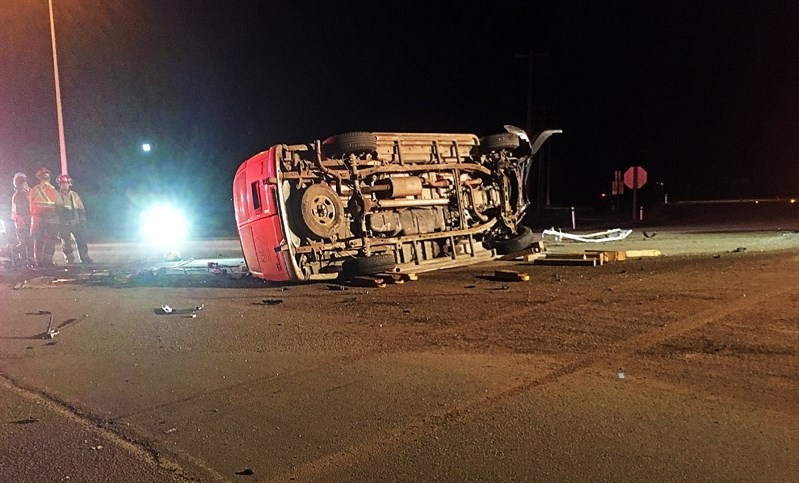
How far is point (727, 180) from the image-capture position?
57.7 m

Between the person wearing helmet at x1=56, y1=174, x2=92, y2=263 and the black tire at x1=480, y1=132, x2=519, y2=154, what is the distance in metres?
9.71

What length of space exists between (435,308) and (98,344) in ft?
12.7

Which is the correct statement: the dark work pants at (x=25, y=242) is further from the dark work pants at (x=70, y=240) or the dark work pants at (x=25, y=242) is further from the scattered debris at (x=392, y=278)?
the scattered debris at (x=392, y=278)

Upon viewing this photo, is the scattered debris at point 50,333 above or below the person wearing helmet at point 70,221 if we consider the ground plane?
below

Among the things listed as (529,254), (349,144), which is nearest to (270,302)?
(349,144)

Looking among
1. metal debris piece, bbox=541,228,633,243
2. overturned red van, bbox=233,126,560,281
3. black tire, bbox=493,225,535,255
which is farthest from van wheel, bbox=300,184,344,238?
metal debris piece, bbox=541,228,633,243

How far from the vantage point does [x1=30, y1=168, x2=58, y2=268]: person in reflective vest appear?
13.6 metres

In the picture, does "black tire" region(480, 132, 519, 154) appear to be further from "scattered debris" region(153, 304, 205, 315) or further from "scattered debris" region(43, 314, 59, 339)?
"scattered debris" region(43, 314, 59, 339)

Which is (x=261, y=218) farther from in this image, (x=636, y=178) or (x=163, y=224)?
(x=636, y=178)

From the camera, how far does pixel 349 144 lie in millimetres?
9766

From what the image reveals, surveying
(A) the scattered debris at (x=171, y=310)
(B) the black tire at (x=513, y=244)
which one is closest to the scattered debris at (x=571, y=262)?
(B) the black tire at (x=513, y=244)

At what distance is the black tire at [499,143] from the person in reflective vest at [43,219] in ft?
32.2

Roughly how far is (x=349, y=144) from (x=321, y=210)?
3.82 ft

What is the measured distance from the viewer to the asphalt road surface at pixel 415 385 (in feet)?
11.3
